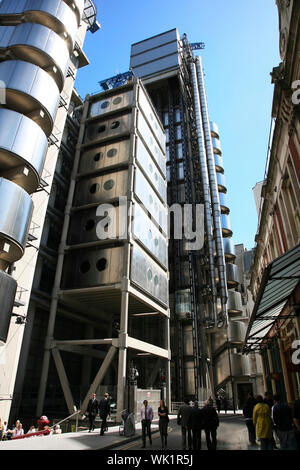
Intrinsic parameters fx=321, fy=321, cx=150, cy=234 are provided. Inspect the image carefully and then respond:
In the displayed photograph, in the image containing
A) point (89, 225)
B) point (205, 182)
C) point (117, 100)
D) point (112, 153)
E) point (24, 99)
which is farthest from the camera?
point (205, 182)

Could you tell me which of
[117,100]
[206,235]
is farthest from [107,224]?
[206,235]

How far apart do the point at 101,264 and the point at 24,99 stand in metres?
13.5

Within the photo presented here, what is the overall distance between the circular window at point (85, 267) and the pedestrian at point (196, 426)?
61.0ft

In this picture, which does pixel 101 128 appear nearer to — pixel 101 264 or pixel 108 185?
pixel 108 185

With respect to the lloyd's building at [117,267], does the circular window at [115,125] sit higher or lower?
Result: higher

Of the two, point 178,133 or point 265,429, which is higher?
point 178,133

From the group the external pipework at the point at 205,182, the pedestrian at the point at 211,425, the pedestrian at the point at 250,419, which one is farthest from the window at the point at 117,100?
the pedestrian at the point at 211,425

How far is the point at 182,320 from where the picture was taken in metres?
39.9

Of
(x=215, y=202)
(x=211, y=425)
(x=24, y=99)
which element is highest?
(x=215, y=202)

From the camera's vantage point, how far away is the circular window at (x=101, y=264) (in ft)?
85.1

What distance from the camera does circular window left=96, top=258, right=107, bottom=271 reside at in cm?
2594

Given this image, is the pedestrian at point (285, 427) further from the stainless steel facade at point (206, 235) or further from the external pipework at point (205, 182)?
the external pipework at point (205, 182)

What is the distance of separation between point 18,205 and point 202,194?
106ft

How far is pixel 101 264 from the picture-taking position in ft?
86.0
